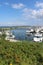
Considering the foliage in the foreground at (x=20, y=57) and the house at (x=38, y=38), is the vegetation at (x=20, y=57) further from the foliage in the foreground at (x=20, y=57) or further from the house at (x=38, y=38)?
the house at (x=38, y=38)

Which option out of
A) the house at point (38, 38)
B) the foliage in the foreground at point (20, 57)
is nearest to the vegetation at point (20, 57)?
the foliage in the foreground at point (20, 57)

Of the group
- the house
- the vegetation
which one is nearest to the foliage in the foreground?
the vegetation

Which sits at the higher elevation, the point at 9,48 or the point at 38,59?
the point at 9,48

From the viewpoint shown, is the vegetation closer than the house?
Yes

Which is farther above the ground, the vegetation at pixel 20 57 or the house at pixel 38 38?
the vegetation at pixel 20 57

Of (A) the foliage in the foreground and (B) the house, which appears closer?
(A) the foliage in the foreground

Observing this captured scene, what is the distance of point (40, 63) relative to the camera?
1029cm

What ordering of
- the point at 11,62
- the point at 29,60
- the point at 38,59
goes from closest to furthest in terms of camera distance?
the point at 11,62, the point at 29,60, the point at 38,59

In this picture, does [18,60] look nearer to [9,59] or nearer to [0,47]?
[9,59]

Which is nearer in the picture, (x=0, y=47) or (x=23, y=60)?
(x=23, y=60)

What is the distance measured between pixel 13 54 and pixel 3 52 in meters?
0.65

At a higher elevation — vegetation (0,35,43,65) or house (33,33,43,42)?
vegetation (0,35,43,65)

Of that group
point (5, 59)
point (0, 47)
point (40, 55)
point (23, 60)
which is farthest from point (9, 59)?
point (40, 55)

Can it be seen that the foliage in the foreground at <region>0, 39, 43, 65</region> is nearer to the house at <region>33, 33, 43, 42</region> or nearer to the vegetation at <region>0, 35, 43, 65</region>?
the vegetation at <region>0, 35, 43, 65</region>
